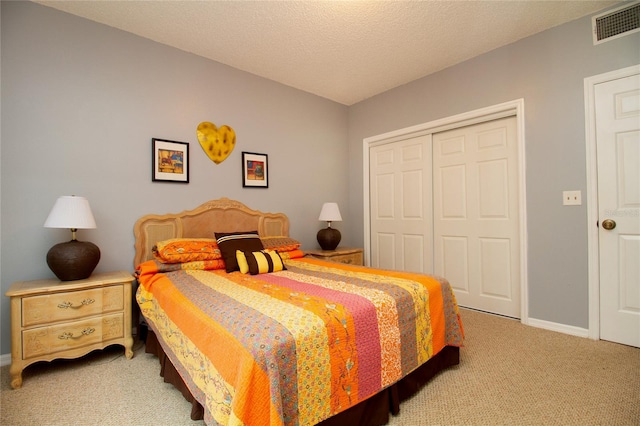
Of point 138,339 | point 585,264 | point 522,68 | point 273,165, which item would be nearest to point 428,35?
point 522,68

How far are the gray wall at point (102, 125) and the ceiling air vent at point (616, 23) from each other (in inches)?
118

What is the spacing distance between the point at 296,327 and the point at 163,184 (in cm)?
219

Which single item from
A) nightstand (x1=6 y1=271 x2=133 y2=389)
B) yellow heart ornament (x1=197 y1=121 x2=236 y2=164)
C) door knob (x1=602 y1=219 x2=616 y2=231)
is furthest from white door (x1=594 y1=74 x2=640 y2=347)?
nightstand (x1=6 y1=271 x2=133 y2=389)

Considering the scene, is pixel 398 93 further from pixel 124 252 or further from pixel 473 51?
pixel 124 252

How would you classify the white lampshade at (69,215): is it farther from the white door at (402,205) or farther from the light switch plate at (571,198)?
the light switch plate at (571,198)

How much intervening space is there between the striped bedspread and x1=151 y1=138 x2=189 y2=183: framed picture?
1.03 metres

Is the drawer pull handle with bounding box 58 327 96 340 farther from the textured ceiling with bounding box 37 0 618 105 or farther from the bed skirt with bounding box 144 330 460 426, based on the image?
the textured ceiling with bounding box 37 0 618 105

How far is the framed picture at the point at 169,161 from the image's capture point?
8.88ft

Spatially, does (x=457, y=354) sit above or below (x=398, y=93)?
below

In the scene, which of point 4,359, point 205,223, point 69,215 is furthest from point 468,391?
point 4,359

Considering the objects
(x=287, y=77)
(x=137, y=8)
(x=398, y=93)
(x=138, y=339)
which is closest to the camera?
(x=137, y=8)

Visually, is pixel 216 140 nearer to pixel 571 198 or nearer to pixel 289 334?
pixel 289 334

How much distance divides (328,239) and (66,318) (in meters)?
2.42

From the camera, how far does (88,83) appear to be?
7.95ft
